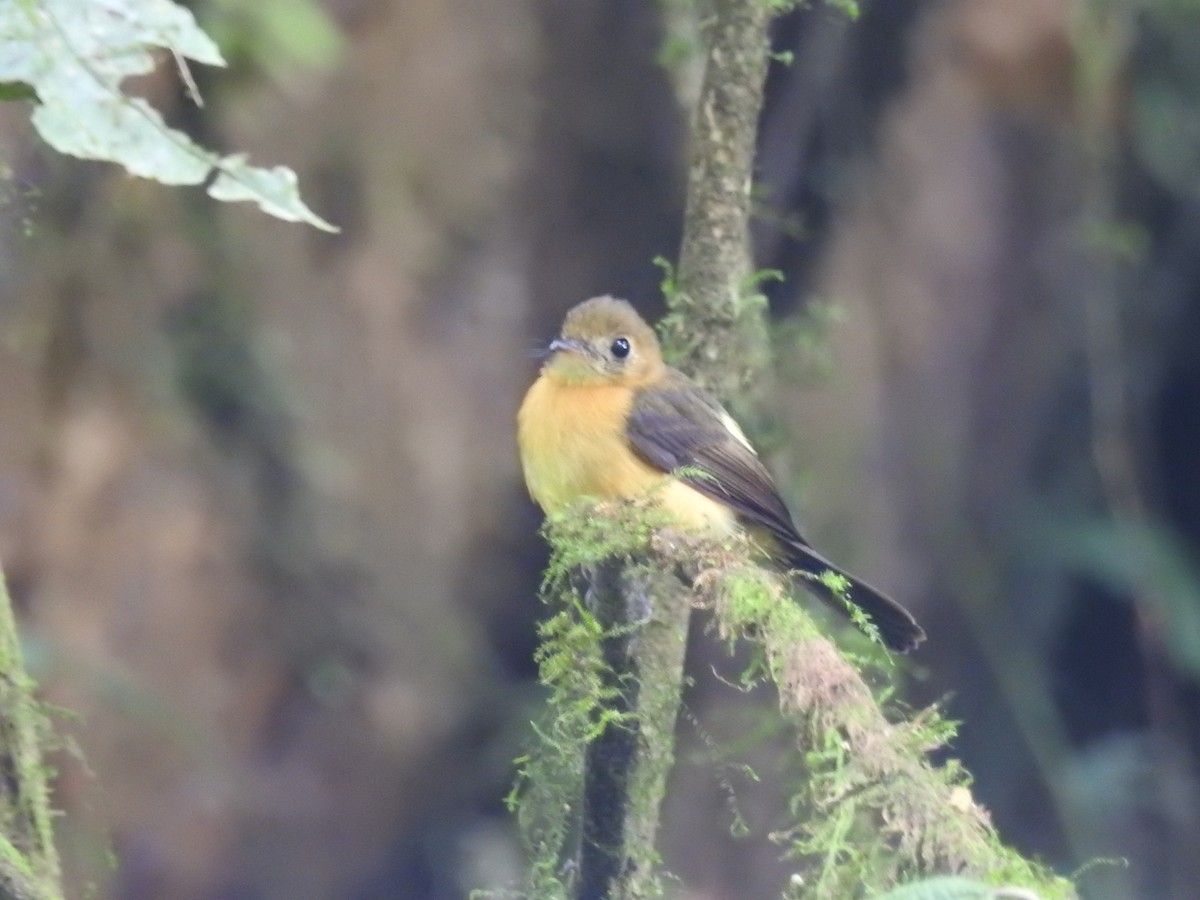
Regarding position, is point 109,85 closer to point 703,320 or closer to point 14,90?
point 14,90

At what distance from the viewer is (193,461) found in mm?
5934

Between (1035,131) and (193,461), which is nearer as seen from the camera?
(193,461)

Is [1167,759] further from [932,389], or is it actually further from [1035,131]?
[1035,131]

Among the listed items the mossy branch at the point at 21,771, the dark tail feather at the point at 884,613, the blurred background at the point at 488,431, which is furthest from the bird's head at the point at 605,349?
the mossy branch at the point at 21,771

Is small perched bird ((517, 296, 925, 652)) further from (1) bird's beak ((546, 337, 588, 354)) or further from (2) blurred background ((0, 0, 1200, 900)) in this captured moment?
(2) blurred background ((0, 0, 1200, 900))

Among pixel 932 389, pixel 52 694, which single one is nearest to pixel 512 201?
pixel 932 389

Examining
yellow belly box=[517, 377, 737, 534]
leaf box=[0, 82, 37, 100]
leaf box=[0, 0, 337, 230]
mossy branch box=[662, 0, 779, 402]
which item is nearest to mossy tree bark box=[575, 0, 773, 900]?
mossy branch box=[662, 0, 779, 402]

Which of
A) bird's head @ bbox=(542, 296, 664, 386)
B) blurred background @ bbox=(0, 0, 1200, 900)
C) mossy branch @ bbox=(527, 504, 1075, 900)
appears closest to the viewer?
mossy branch @ bbox=(527, 504, 1075, 900)

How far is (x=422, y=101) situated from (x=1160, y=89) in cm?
317

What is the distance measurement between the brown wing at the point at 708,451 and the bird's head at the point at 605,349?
0.39 ft

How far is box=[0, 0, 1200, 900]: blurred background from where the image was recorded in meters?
5.84

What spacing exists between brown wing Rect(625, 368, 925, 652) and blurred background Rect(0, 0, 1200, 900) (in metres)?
1.36

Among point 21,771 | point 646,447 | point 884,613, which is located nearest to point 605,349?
point 646,447

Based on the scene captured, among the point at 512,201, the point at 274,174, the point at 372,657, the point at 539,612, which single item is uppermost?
the point at 512,201
